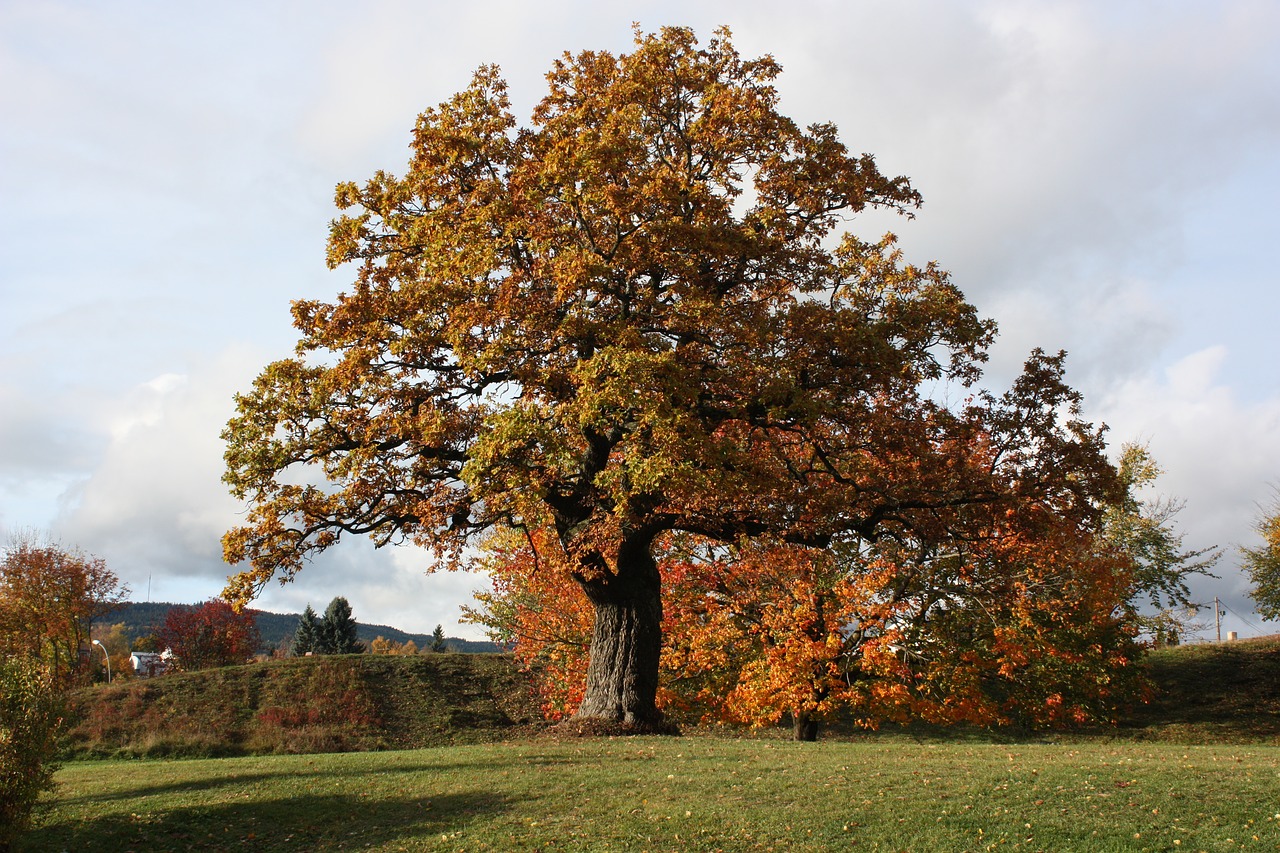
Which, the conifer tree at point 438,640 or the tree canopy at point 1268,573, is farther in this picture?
the conifer tree at point 438,640

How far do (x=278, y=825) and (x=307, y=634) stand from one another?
203ft

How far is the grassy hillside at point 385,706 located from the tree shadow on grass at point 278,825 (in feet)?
52.6

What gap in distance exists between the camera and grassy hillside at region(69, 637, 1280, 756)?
93.9 feet

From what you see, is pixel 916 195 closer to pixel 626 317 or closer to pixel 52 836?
pixel 626 317

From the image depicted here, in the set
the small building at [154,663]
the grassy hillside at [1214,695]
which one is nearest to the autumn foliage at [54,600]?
the small building at [154,663]

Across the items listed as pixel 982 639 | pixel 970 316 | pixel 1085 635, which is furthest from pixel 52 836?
pixel 1085 635

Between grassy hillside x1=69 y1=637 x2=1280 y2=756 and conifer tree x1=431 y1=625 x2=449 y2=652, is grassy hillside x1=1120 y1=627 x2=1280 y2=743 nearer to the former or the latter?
grassy hillside x1=69 y1=637 x2=1280 y2=756

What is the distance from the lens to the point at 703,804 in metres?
10.8

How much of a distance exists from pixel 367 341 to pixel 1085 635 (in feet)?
67.3

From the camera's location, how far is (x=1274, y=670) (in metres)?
34.4

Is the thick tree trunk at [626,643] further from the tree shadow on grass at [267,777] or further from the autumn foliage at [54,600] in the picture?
the autumn foliage at [54,600]

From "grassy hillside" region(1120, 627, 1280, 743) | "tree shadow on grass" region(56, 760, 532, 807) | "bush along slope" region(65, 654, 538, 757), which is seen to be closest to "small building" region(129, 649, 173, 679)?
"bush along slope" region(65, 654, 538, 757)

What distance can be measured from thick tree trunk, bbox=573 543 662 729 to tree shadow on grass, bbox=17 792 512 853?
6.55 metres

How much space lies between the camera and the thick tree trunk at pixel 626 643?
1833 centimetres
